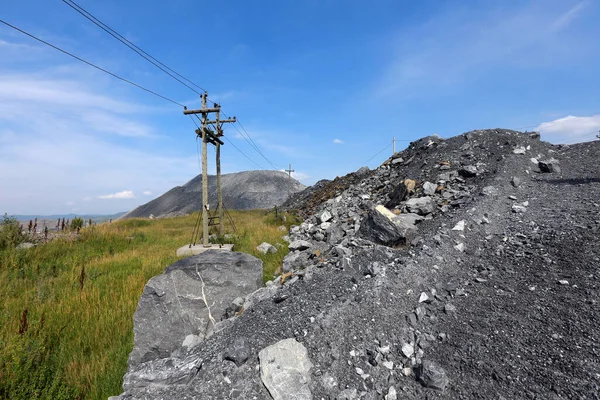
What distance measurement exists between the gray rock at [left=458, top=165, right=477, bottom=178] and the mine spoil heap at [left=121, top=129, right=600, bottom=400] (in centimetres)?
228

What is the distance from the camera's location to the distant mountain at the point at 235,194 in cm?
3947

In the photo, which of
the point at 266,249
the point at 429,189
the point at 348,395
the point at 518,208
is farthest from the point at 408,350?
the point at 266,249

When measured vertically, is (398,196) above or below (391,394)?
above

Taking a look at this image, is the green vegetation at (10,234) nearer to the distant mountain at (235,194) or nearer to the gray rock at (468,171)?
the gray rock at (468,171)

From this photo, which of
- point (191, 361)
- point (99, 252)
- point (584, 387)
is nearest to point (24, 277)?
point (99, 252)

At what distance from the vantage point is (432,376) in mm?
2615

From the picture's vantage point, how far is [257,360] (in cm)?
300

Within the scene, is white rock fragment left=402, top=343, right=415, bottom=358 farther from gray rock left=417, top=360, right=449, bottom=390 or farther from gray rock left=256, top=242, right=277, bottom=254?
gray rock left=256, top=242, right=277, bottom=254

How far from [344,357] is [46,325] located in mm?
4742

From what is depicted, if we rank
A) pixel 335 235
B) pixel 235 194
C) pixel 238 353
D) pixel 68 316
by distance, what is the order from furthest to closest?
pixel 235 194
pixel 335 235
pixel 68 316
pixel 238 353

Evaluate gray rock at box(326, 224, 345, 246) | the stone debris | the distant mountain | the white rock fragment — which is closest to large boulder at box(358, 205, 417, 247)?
the stone debris

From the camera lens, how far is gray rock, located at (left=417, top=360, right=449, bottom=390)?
2.58 m

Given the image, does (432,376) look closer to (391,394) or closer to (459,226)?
(391,394)

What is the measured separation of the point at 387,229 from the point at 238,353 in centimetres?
369
